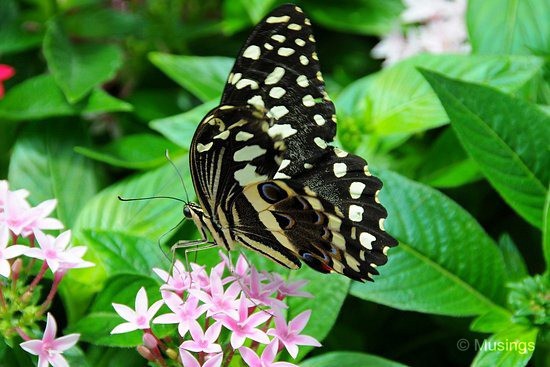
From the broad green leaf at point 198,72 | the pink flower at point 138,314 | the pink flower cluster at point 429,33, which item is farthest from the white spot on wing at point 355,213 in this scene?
the pink flower cluster at point 429,33

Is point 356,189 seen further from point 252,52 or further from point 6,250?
point 6,250

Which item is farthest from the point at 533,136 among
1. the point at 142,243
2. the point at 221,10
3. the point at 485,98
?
the point at 221,10

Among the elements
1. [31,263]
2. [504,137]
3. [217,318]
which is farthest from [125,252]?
[504,137]

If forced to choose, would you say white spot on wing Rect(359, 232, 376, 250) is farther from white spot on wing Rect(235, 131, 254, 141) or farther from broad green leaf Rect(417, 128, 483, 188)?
broad green leaf Rect(417, 128, 483, 188)

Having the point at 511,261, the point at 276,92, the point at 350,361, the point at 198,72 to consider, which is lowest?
the point at 350,361

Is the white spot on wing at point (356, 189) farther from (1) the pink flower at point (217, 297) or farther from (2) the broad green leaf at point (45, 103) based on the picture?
(2) the broad green leaf at point (45, 103)

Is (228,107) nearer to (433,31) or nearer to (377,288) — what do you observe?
(377,288)
